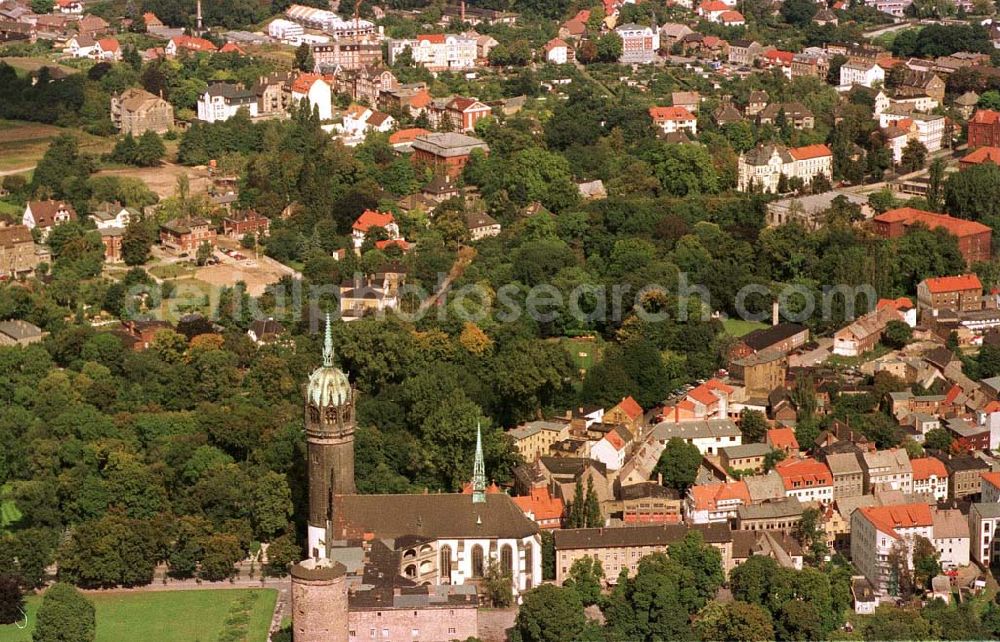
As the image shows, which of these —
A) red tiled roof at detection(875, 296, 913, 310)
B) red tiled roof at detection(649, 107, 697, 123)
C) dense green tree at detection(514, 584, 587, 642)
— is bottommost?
red tiled roof at detection(649, 107, 697, 123)

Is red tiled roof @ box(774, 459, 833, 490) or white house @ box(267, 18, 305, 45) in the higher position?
red tiled roof @ box(774, 459, 833, 490)

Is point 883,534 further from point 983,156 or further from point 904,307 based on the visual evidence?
point 983,156

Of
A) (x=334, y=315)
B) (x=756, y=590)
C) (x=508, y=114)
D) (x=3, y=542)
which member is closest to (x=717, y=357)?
(x=334, y=315)

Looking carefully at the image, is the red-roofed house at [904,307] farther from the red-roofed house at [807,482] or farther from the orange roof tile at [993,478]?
the red-roofed house at [807,482]

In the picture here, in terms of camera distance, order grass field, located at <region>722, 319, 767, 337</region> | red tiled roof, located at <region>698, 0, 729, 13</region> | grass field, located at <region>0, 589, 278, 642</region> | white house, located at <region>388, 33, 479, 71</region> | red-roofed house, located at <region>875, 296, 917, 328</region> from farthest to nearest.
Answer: red tiled roof, located at <region>698, 0, 729, 13</region>
white house, located at <region>388, 33, 479, 71</region>
grass field, located at <region>722, 319, 767, 337</region>
red-roofed house, located at <region>875, 296, 917, 328</region>
grass field, located at <region>0, 589, 278, 642</region>

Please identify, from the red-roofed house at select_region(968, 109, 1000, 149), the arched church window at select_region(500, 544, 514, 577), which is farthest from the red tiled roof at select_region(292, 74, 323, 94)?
the arched church window at select_region(500, 544, 514, 577)

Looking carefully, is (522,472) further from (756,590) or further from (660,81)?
(660,81)

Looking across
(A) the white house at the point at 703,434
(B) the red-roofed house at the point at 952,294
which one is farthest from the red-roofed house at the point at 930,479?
(B) the red-roofed house at the point at 952,294

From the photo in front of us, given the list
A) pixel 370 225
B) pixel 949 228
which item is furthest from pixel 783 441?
pixel 370 225

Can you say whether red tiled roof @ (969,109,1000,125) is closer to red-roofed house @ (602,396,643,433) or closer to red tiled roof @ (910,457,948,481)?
red-roofed house @ (602,396,643,433)
